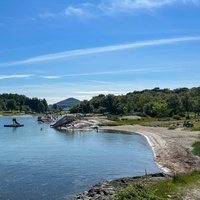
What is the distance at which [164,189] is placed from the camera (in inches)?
1076

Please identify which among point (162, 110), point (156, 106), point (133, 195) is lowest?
point (133, 195)

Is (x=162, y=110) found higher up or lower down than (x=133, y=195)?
higher up

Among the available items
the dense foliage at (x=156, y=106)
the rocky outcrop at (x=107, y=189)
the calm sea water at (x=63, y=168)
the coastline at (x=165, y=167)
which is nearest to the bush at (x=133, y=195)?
the rocky outcrop at (x=107, y=189)

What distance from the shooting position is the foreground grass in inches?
781

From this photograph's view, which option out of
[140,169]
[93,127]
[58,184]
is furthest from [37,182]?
[93,127]

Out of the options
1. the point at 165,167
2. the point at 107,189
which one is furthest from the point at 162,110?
the point at 107,189

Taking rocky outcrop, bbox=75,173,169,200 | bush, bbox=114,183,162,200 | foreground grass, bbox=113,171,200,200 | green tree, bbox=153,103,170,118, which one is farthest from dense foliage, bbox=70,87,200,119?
bush, bbox=114,183,162,200

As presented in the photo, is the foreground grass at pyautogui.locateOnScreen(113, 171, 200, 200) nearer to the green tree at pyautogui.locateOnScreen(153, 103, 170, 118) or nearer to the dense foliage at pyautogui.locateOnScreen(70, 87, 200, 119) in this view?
the green tree at pyautogui.locateOnScreen(153, 103, 170, 118)

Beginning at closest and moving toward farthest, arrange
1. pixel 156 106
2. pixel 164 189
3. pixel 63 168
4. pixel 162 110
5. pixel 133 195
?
pixel 133 195 < pixel 164 189 < pixel 63 168 < pixel 162 110 < pixel 156 106

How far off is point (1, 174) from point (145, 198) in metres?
26.9

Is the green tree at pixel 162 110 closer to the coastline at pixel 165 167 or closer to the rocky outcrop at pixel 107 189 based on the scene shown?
the coastline at pixel 165 167

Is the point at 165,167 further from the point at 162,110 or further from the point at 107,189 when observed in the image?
the point at 162,110

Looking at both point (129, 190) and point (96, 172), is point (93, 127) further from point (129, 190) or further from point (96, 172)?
point (129, 190)

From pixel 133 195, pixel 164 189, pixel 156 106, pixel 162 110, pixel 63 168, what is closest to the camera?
pixel 133 195
